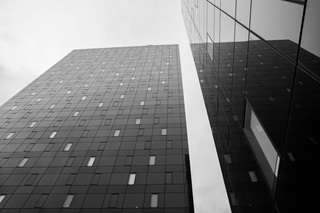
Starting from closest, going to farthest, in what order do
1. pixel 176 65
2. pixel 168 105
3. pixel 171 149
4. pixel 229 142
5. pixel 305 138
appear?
pixel 305 138
pixel 229 142
pixel 171 149
pixel 168 105
pixel 176 65

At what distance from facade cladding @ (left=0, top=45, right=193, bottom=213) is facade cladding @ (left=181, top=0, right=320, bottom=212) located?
14.4m

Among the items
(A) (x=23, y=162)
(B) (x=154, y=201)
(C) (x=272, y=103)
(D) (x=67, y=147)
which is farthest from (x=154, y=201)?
(C) (x=272, y=103)

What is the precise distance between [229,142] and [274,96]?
6.82 metres

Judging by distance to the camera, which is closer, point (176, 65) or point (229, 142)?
point (229, 142)

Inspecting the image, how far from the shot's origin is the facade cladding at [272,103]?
16.5 feet

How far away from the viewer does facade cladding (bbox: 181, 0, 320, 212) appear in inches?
198

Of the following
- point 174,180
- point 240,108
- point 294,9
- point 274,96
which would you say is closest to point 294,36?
point 294,9

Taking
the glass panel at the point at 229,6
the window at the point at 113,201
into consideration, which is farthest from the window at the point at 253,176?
the window at the point at 113,201

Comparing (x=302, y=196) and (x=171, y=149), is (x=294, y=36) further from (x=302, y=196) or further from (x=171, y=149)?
(x=171, y=149)

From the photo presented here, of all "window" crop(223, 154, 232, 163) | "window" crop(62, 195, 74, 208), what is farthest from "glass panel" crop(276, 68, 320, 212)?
"window" crop(62, 195, 74, 208)

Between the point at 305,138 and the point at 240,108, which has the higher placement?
the point at 305,138

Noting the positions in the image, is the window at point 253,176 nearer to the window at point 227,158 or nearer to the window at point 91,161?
the window at point 227,158

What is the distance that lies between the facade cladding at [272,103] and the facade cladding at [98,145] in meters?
14.4

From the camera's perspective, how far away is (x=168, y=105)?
3978cm
